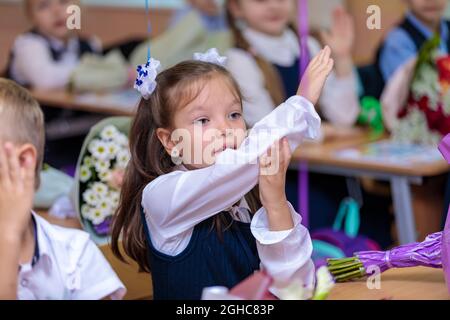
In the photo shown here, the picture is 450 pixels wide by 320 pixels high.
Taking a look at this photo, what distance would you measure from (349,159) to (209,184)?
1.50m

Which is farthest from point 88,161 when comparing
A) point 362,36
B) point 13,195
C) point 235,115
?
point 362,36

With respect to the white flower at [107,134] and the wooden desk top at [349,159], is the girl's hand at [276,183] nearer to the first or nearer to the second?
the white flower at [107,134]

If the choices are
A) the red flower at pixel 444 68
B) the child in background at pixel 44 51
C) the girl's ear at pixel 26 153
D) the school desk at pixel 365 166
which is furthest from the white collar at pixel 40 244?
the child in background at pixel 44 51

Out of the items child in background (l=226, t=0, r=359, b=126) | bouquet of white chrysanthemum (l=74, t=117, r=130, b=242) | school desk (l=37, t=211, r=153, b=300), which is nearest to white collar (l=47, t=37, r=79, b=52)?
child in background (l=226, t=0, r=359, b=126)

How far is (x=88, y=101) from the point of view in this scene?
11.5 feet

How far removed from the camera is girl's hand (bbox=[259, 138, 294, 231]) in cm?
122

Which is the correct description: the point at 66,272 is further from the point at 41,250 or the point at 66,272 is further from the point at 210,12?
the point at 210,12

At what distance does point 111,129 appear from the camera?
183 centimetres

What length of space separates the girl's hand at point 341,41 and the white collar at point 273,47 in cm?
14

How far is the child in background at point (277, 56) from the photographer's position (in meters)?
2.94
